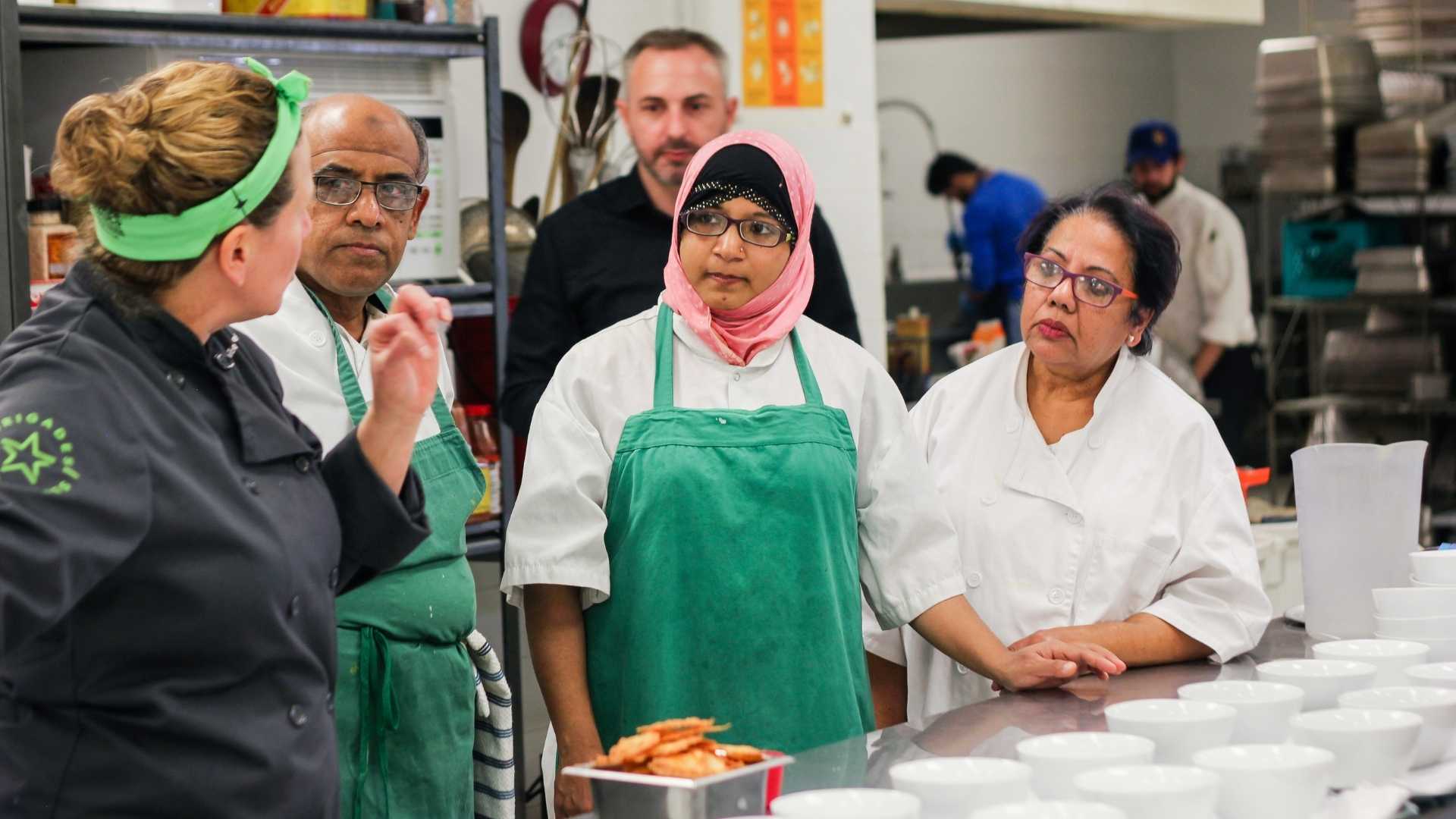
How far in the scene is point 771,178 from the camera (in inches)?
84.0

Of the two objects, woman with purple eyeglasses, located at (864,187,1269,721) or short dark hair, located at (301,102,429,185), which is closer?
short dark hair, located at (301,102,429,185)

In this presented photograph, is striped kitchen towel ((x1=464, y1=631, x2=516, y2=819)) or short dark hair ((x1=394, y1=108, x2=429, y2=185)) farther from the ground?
short dark hair ((x1=394, y1=108, x2=429, y2=185))

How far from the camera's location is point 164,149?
142 cm

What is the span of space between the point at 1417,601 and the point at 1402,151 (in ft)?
14.3

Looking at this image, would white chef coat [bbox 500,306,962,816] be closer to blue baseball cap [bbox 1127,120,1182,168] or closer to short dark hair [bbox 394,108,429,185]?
short dark hair [bbox 394,108,429,185]

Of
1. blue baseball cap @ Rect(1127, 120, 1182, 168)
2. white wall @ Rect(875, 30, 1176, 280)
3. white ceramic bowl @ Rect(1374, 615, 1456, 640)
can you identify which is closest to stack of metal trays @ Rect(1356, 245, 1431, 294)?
blue baseball cap @ Rect(1127, 120, 1182, 168)

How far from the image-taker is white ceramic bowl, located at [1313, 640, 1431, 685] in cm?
186

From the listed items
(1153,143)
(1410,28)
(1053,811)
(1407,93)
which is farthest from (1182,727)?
(1153,143)

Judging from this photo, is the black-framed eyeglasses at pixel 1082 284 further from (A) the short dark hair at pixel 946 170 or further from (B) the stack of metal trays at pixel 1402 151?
(A) the short dark hair at pixel 946 170

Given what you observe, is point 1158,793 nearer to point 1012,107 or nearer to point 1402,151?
point 1402,151

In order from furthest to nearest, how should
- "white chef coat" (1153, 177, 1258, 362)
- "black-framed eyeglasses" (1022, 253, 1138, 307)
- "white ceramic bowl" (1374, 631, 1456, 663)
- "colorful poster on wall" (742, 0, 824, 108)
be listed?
"white chef coat" (1153, 177, 1258, 362) → "colorful poster on wall" (742, 0, 824, 108) → "black-framed eyeglasses" (1022, 253, 1138, 307) → "white ceramic bowl" (1374, 631, 1456, 663)

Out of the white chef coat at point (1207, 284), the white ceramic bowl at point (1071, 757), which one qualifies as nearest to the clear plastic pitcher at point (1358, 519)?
the white ceramic bowl at point (1071, 757)

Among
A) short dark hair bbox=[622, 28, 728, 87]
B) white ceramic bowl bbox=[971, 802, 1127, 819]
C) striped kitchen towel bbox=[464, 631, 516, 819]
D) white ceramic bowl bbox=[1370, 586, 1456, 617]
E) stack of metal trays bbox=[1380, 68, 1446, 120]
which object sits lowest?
striped kitchen towel bbox=[464, 631, 516, 819]

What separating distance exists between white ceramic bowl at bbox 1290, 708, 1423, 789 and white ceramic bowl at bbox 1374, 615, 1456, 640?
45cm
